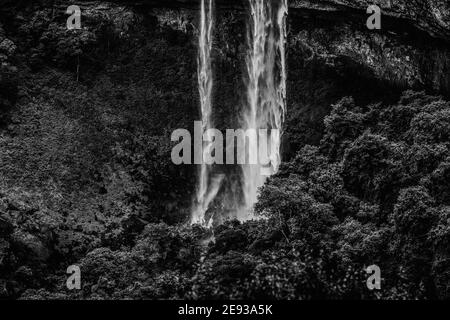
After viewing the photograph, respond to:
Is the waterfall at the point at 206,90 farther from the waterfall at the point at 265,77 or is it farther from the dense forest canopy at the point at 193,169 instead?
the waterfall at the point at 265,77

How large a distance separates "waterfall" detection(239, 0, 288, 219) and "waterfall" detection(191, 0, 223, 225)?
1.03m

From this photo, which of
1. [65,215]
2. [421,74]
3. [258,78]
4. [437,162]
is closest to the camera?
[437,162]

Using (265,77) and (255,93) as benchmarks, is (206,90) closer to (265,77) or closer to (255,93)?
(255,93)

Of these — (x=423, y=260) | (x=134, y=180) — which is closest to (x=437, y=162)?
(x=423, y=260)

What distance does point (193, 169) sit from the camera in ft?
85.7

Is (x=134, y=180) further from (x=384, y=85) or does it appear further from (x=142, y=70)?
(x=384, y=85)

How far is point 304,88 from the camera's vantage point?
26109 millimetres

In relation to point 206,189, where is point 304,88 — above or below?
above

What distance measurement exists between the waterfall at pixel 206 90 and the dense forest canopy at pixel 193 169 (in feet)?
0.84

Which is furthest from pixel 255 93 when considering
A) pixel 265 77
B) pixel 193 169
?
pixel 193 169

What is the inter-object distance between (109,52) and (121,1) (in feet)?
5.18

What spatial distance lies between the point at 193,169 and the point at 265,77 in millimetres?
3558

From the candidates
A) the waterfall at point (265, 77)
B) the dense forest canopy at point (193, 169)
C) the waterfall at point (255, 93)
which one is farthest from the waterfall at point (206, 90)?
the waterfall at point (265, 77)

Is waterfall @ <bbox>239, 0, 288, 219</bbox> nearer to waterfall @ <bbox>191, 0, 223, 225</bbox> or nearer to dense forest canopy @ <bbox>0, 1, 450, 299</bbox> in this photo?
dense forest canopy @ <bbox>0, 1, 450, 299</bbox>
